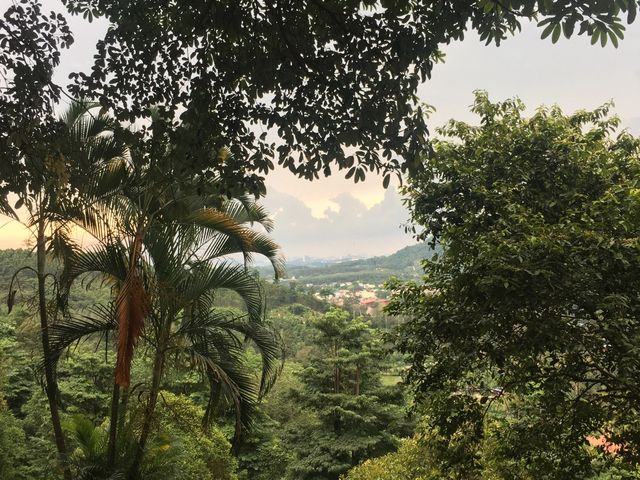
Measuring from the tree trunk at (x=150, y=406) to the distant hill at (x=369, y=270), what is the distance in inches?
4029

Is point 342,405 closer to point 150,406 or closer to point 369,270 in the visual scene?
point 150,406

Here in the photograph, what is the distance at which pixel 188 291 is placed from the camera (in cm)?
453

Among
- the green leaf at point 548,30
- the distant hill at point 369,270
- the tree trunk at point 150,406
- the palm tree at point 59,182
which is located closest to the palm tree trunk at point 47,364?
the palm tree at point 59,182

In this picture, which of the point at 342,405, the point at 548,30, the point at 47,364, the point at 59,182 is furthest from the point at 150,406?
the point at 342,405

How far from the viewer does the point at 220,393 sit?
459cm

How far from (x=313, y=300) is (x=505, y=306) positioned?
2160 inches

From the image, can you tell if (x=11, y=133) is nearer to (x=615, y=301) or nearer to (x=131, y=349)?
(x=131, y=349)

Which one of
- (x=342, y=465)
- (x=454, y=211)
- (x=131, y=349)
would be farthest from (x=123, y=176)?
(x=342, y=465)

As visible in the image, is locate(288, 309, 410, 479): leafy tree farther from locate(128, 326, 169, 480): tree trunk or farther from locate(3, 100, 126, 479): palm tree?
locate(3, 100, 126, 479): palm tree

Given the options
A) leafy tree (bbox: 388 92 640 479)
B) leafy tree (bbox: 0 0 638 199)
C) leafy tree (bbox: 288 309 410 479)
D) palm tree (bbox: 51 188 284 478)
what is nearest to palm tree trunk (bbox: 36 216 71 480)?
palm tree (bbox: 51 188 284 478)

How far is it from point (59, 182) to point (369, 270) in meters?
151

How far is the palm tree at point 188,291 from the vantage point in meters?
4.06

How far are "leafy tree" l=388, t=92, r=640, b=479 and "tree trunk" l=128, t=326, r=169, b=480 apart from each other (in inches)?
95.4

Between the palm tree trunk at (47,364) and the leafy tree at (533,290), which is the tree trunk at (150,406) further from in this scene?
the leafy tree at (533,290)
